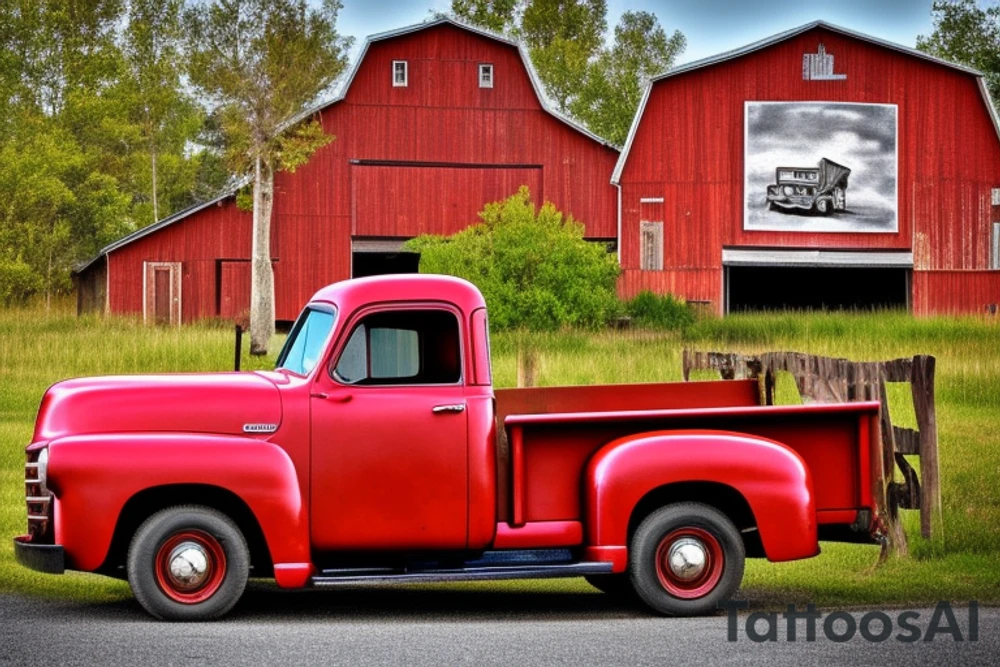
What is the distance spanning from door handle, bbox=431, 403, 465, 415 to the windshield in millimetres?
764

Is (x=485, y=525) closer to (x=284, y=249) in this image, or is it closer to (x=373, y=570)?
(x=373, y=570)

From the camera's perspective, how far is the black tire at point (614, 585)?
11.0m

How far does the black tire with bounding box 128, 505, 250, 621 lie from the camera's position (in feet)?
31.3

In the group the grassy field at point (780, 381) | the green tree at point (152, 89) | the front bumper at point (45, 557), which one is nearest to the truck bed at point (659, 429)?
the grassy field at point (780, 381)

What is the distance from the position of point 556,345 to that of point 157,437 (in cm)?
2507

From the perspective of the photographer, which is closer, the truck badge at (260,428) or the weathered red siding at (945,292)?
the truck badge at (260,428)

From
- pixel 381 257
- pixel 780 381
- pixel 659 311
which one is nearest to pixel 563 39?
pixel 381 257

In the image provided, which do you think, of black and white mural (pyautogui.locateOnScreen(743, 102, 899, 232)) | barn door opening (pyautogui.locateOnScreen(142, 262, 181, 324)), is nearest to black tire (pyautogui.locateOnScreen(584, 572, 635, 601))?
black and white mural (pyautogui.locateOnScreen(743, 102, 899, 232))

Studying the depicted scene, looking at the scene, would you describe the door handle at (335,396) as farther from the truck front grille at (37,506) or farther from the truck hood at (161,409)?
the truck front grille at (37,506)

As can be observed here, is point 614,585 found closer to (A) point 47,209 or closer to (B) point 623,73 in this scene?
(A) point 47,209

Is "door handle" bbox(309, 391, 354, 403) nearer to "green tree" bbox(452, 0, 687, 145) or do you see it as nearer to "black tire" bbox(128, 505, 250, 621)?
"black tire" bbox(128, 505, 250, 621)

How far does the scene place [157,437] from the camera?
31.7 feet

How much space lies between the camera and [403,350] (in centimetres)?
1020

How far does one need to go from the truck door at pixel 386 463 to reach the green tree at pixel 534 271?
88.5ft
